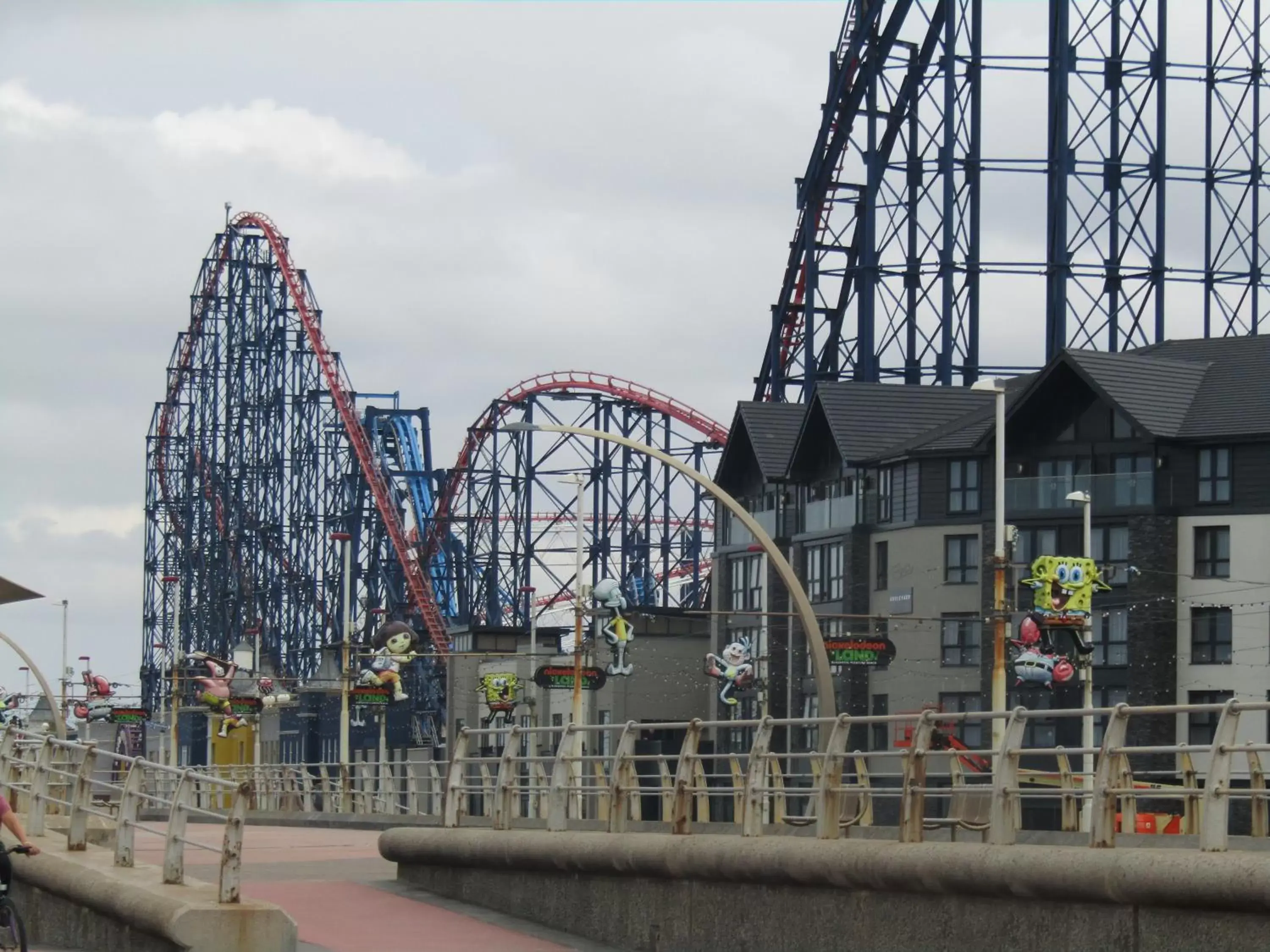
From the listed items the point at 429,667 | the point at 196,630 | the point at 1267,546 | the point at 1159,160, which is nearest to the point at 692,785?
the point at 1267,546

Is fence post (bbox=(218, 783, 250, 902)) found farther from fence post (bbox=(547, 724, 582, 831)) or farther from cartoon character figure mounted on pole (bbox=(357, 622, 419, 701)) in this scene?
cartoon character figure mounted on pole (bbox=(357, 622, 419, 701))

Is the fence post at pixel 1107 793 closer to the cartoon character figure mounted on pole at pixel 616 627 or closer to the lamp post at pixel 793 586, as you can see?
the lamp post at pixel 793 586

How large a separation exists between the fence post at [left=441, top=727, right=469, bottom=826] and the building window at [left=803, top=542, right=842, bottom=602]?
155ft

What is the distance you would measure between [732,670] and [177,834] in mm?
48391

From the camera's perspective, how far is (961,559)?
66.2 metres

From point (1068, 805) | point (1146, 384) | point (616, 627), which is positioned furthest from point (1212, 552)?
point (1068, 805)

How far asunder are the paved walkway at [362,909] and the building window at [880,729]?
36.6m

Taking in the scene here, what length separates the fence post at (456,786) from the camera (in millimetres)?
22125

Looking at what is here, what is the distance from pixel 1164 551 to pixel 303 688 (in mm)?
34413

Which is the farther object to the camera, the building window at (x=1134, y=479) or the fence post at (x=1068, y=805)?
the building window at (x=1134, y=479)

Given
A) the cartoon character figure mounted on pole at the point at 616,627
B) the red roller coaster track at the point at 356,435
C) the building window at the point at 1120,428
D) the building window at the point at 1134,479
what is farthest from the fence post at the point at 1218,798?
the red roller coaster track at the point at 356,435

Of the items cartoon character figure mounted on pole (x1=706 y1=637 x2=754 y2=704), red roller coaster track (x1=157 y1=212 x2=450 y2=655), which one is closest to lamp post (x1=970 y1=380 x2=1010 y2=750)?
cartoon character figure mounted on pole (x1=706 y1=637 x2=754 y2=704)

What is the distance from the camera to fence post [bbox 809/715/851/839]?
16203mm

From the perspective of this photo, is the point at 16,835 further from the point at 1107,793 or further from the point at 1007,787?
the point at 1107,793
